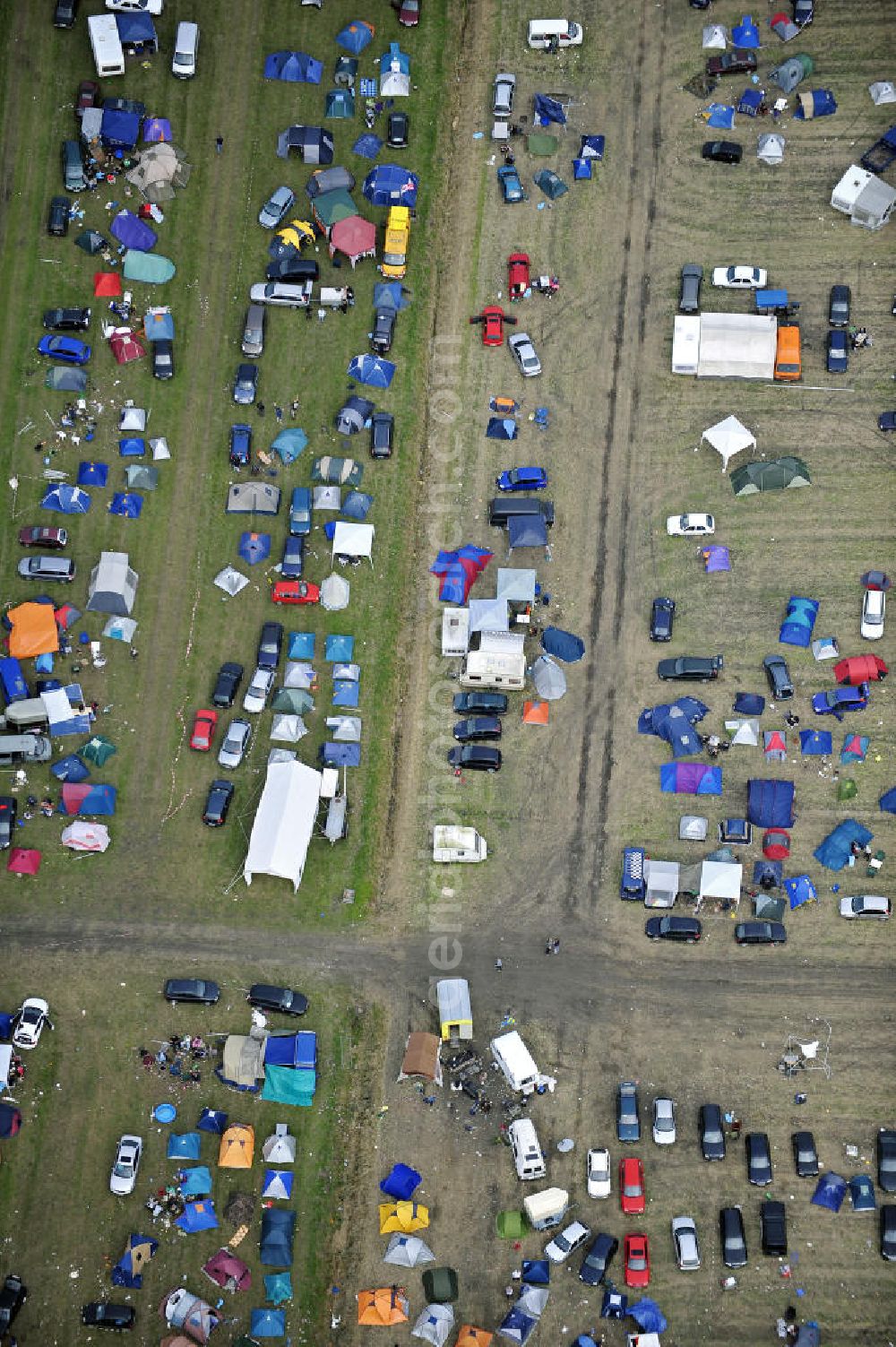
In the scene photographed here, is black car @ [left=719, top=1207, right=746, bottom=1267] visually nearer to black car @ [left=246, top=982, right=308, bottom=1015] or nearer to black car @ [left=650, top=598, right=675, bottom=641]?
black car @ [left=246, top=982, right=308, bottom=1015]

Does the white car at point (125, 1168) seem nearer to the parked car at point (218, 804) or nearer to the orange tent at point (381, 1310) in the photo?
the orange tent at point (381, 1310)

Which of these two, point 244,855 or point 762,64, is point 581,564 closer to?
point 244,855

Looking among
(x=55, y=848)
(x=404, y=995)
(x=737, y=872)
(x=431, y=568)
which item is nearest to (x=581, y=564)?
(x=431, y=568)

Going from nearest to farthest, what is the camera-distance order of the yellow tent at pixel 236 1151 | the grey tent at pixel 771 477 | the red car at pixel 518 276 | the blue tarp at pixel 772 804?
the yellow tent at pixel 236 1151
the blue tarp at pixel 772 804
the grey tent at pixel 771 477
the red car at pixel 518 276

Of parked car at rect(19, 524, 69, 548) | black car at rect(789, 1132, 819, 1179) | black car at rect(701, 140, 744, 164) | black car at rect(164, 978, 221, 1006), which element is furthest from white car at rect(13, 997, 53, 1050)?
black car at rect(701, 140, 744, 164)

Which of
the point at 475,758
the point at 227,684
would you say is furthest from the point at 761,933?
the point at 227,684

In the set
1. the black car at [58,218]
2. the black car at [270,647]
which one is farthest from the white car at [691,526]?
the black car at [58,218]

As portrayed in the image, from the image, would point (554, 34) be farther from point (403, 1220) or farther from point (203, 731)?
point (403, 1220)
